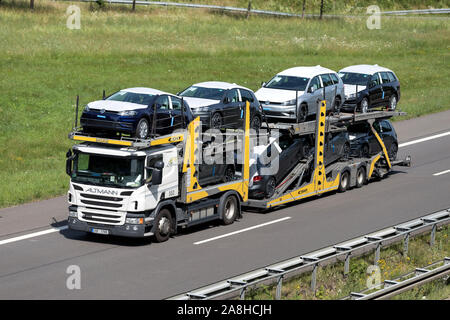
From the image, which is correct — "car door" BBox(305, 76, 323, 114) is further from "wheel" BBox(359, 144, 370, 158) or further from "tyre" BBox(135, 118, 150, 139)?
"tyre" BBox(135, 118, 150, 139)

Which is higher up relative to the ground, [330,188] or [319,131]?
[319,131]

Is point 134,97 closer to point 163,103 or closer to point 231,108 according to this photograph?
point 163,103

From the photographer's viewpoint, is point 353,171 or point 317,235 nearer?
point 317,235

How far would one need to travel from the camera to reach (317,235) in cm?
2155

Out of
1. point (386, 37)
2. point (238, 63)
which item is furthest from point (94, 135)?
point (386, 37)

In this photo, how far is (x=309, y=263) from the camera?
1595 centimetres

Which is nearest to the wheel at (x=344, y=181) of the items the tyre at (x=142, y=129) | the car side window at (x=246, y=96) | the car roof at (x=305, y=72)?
the car roof at (x=305, y=72)

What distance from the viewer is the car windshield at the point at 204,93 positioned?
24516mm

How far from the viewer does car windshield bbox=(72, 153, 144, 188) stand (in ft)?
63.3

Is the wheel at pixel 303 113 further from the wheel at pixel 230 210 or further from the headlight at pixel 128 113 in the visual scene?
the headlight at pixel 128 113

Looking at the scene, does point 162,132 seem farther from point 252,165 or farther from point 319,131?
point 319,131
